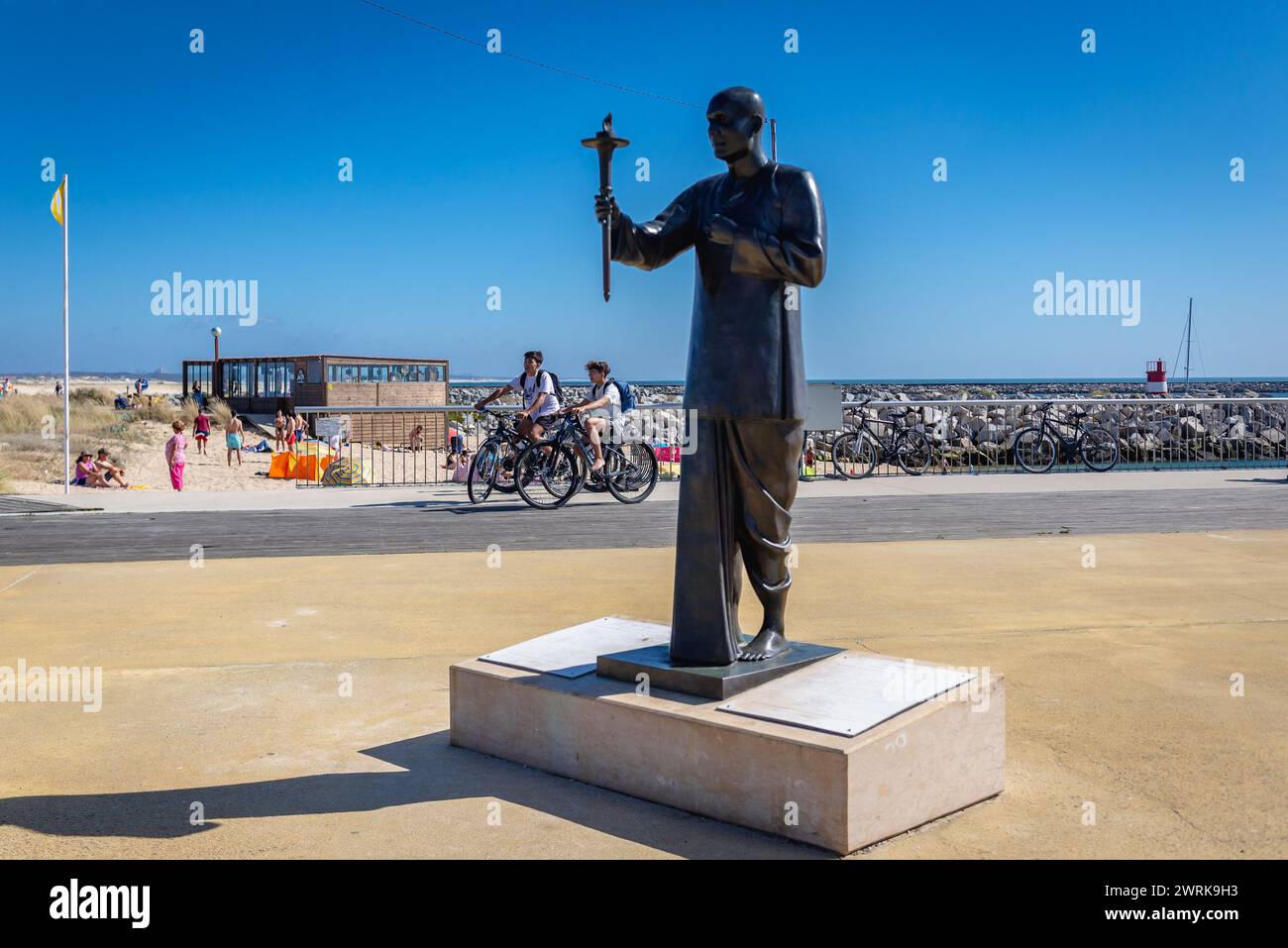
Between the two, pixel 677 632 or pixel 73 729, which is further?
pixel 73 729

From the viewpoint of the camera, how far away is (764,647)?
13.6ft

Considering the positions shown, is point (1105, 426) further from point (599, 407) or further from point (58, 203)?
point (58, 203)

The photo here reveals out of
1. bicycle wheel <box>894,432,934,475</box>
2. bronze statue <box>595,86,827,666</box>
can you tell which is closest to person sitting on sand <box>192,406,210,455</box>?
bicycle wheel <box>894,432,934,475</box>

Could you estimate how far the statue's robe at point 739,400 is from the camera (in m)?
3.98

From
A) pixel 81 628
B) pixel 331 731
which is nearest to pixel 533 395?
pixel 81 628

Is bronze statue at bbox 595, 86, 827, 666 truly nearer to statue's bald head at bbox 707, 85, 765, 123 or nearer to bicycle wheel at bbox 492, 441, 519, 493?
statue's bald head at bbox 707, 85, 765, 123

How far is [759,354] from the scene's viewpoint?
13.1 feet

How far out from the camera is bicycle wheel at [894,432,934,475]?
16984mm

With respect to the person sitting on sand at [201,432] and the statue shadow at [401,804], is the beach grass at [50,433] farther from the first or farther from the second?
the statue shadow at [401,804]

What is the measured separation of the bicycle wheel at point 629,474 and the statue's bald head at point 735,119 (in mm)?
8725

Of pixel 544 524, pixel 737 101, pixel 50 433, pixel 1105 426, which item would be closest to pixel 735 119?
pixel 737 101

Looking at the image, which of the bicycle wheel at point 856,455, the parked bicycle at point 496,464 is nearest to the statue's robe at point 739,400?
the parked bicycle at point 496,464
